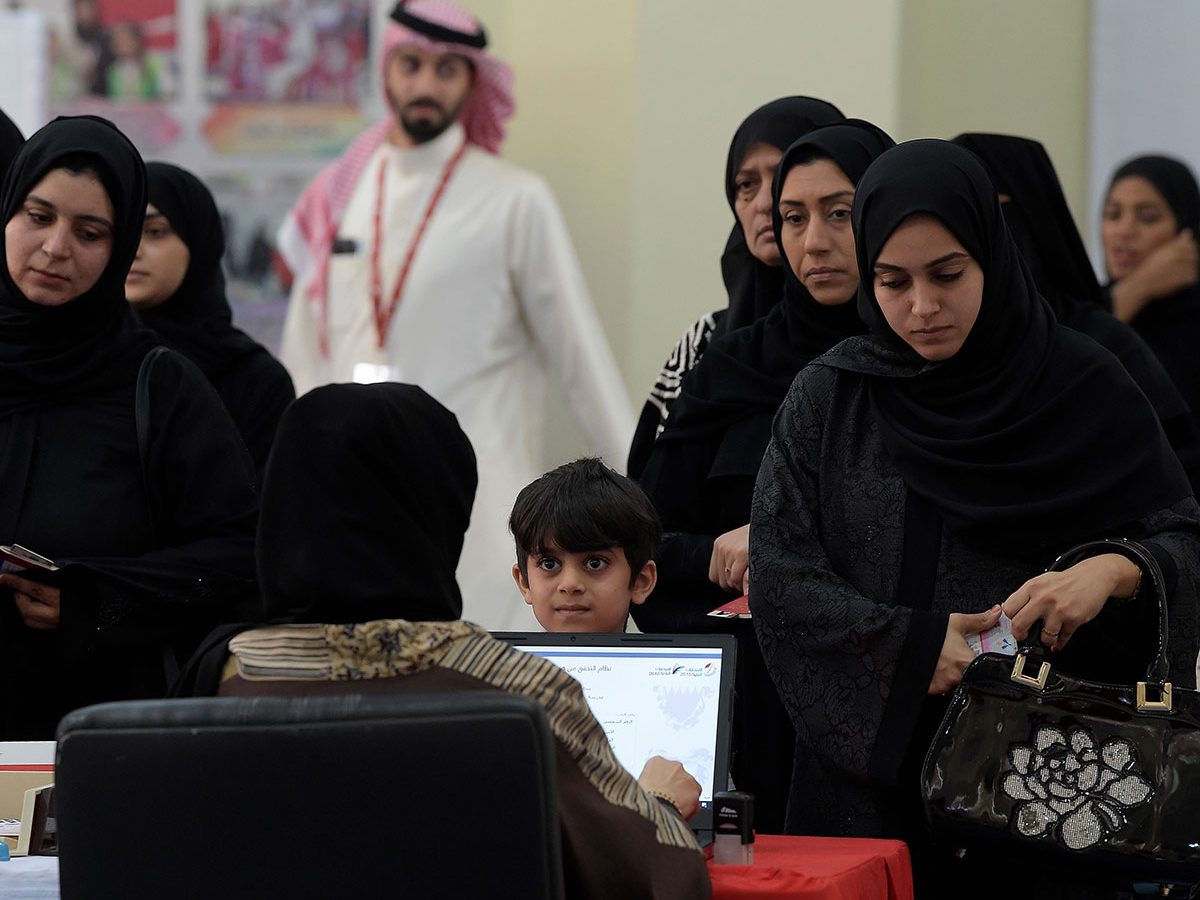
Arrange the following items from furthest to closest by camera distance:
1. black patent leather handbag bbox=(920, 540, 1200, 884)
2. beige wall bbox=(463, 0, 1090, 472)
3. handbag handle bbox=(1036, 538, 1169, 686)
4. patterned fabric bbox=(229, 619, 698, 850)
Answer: beige wall bbox=(463, 0, 1090, 472)
handbag handle bbox=(1036, 538, 1169, 686)
black patent leather handbag bbox=(920, 540, 1200, 884)
patterned fabric bbox=(229, 619, 698, 850)

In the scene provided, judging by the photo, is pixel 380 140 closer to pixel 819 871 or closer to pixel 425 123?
pixel 425 123

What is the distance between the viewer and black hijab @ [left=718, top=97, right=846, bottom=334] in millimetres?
3814

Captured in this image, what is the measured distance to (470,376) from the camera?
20.3 ft

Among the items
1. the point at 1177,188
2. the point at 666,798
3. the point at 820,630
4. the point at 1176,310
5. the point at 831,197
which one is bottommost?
the point at 666,798

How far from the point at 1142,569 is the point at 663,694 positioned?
70 centimetres

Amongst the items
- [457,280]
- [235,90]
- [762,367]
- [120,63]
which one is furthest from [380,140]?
[762,367]

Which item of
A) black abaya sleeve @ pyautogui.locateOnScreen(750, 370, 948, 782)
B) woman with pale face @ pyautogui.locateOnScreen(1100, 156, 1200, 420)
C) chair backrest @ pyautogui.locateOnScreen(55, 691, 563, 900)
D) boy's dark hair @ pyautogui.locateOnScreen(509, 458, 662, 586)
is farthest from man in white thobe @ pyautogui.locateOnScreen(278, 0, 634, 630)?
chair backrest @ pyautogui.locateOnScreen(55, 691, 563, 900)

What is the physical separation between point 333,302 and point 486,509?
89cm

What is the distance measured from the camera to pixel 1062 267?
12.9 feet

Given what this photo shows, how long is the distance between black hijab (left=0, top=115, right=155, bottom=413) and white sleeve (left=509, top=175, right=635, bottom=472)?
8.12ft

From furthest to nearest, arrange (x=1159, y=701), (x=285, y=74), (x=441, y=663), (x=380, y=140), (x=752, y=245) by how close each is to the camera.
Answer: (x=285, y=74) < (x=380, y=140) < (x=752, y=245) < (x=1159, y=701) < (x=441, y=663)

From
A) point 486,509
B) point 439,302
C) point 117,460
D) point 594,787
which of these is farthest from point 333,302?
point 594,787

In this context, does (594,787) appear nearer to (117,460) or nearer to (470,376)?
(117,460)

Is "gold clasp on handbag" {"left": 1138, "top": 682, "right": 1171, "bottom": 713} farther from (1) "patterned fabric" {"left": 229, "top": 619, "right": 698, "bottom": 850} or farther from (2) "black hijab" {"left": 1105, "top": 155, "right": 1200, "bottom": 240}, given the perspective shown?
(2) "black hijab" {"left": 1105, "top": 155, "right": 1200, "bottom": 240}
